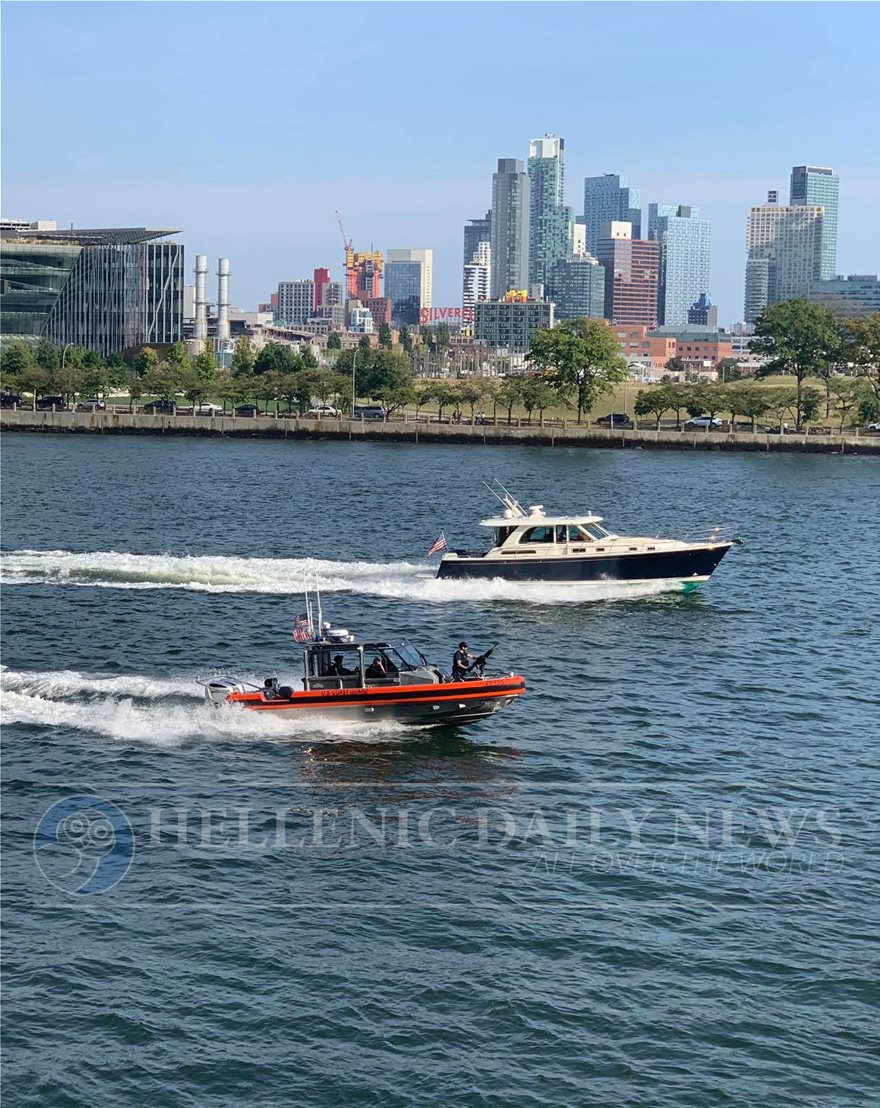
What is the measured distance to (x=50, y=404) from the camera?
17962cm

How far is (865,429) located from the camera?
16900 centimetres

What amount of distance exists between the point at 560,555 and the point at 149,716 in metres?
24.0

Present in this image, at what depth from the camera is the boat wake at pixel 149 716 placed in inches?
1524

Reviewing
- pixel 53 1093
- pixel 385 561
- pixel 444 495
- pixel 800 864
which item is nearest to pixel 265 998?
pixel 53 1093

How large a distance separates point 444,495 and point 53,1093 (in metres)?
84.5

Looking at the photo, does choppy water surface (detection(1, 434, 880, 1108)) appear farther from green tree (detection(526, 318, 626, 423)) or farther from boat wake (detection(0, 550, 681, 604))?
green tree (detection(526, 318, 626, 423))

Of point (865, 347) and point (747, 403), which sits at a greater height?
point (865, 347)

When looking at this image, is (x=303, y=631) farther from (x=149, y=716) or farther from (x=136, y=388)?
(x=136, y=388)

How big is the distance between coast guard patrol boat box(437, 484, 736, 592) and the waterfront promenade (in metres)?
101

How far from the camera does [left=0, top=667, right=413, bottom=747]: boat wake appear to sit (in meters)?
38.7

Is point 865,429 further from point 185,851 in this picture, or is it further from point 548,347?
point 185,851

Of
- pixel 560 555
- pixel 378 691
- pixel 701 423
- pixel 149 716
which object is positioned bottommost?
pixel 149 716

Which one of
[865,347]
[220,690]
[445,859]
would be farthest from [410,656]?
[865,347]

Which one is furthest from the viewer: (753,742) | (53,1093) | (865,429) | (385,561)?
(865,429)
